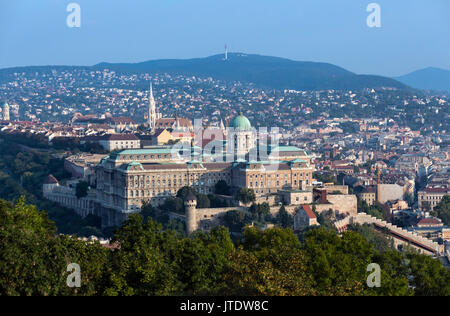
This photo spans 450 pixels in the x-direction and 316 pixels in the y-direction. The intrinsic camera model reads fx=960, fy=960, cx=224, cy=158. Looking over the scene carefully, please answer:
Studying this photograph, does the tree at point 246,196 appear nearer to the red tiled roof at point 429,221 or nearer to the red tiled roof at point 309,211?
the red tiled roof at point 309,211

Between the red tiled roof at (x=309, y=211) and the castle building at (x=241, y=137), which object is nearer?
the red tiled roof at (x=309, y=211)

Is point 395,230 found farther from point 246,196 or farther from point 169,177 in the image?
point 169,177

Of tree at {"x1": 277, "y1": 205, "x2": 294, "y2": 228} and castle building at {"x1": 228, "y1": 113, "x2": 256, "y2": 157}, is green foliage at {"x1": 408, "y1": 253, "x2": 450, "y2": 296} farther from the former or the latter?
castle building at {"x1": 228, "y1": 113, "x2": 256, "y2": 157}

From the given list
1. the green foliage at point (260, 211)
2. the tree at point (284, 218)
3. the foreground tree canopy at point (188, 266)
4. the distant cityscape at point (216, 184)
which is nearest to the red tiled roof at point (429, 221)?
the distant cityscape at point (216, 184)

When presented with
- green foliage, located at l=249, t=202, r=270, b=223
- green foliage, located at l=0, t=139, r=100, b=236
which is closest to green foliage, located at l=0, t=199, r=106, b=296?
green foliage, located at l=249, t=202, r=270, b=223

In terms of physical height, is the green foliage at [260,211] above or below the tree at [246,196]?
below

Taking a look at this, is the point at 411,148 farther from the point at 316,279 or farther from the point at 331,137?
the point at 316,279
